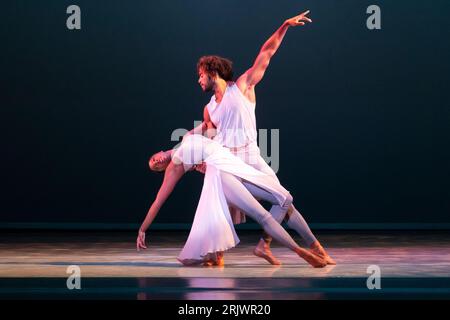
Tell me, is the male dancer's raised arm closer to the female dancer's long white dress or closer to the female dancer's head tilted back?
the female dancer's long white dress

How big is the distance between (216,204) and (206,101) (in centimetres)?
328

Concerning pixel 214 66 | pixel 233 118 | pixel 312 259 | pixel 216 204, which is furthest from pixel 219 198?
pixel 214 66

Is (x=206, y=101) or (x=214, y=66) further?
(x=206, y=101)

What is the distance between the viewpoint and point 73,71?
8.91m

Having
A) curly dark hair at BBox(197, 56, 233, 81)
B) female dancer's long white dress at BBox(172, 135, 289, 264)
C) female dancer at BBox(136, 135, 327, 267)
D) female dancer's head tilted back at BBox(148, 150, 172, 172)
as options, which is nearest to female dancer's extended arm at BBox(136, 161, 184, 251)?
female dancer's head tilted back at BBox(148, 150, 172, 172)

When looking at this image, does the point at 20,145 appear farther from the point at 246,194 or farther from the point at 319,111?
the point at 246,194

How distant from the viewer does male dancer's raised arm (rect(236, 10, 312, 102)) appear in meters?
5.57

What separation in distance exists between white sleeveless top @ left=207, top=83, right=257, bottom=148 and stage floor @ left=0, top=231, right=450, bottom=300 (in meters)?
0.81

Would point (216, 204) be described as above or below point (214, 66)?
Answer: below

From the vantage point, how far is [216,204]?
564 centimetres

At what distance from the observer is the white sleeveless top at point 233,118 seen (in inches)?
228

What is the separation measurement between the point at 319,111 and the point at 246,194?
335cm

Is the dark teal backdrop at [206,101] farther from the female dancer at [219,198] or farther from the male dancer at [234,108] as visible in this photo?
the female dancer at [219,198]

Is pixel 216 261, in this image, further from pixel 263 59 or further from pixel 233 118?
pixel 263 59
